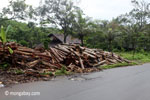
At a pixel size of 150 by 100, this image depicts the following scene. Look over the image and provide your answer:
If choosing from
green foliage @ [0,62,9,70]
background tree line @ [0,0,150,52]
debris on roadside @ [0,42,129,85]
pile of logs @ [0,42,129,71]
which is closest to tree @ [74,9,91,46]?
background tree line @ [0,0,150,52]

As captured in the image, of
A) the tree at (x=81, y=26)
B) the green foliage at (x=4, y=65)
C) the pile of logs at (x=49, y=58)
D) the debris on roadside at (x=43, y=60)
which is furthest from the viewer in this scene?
the tree at (x=81, y=26)

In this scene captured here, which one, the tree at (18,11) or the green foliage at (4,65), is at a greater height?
the tree at (18,11)

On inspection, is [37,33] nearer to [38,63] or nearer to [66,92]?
[38,63]

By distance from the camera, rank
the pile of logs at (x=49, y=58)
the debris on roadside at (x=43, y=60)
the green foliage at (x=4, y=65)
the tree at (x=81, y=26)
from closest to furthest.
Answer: the debris on roadside at (x=43, y=60)
the green foliage at (x=4, y=65)
the pile of logs at (x=49, y=58)
the tree at (x=81, y=26)

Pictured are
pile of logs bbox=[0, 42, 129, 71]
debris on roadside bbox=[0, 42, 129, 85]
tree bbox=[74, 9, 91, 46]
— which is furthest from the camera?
tree bbox=[74, 9, 91, 46]

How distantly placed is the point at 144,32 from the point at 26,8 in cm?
2100

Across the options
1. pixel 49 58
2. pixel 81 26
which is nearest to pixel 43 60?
pixel 49 58

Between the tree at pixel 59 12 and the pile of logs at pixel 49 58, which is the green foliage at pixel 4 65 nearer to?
the pile of logs at pixel 49 58

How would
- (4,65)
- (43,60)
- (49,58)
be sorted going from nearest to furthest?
(4,65) → (43,60) → (49,58)

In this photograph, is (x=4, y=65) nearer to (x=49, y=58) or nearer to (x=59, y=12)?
(x=49, y=58)

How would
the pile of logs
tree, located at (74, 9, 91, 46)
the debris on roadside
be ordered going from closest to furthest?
the debris on roadside, the pile of logs, tree, located at (74, 9, 91, 46)

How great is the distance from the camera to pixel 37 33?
25094mm

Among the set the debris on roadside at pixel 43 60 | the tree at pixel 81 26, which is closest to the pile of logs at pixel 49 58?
the debris on roadside at pixel 43 60

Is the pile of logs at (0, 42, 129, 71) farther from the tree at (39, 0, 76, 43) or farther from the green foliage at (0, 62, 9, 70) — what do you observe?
the tree at (39, 0, 76, 43)
